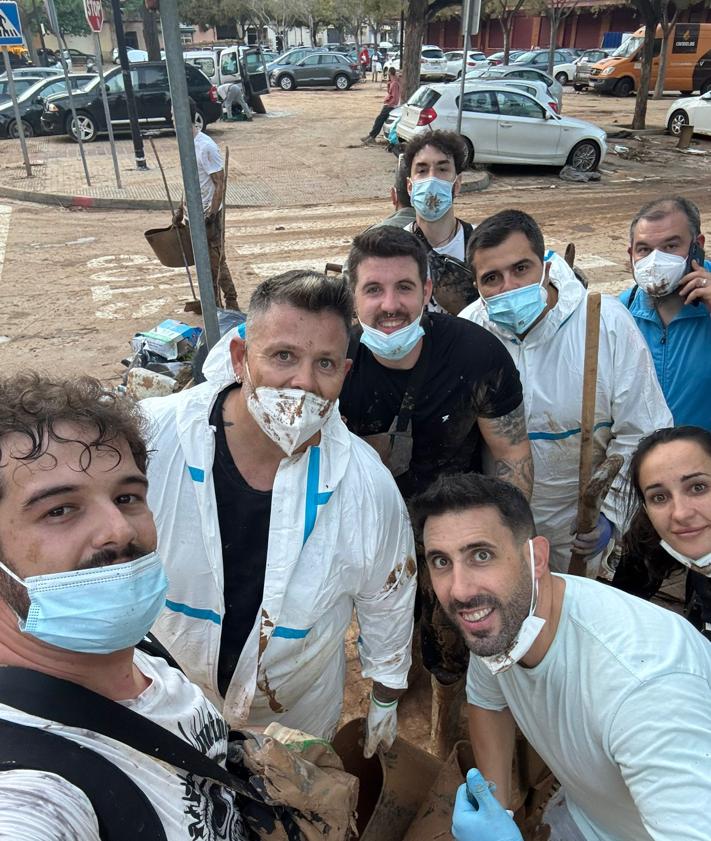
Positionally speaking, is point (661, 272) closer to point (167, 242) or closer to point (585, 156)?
point (167, 242)

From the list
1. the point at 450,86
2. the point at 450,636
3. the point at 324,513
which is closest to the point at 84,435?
the point at 324,513

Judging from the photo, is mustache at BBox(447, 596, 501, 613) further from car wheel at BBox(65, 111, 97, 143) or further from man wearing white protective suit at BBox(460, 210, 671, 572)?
car wheel at BBox(65, 111, 97, 143)

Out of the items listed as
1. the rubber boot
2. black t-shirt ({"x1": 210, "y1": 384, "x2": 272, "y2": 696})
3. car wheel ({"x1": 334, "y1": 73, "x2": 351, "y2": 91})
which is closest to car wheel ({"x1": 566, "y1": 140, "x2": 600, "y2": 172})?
the rubber boot

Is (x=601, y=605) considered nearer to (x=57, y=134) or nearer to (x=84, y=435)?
(x=84, y=435)

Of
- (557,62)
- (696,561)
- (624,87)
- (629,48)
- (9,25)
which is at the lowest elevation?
(696,561)

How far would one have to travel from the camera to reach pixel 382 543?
2.04m

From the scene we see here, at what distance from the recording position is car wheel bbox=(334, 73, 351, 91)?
3350 cm

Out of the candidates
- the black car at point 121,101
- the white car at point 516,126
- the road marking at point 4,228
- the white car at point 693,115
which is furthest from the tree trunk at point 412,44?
the road marking at point 4,228

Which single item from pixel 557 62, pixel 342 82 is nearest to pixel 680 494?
pixel 342 82

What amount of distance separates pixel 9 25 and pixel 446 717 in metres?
13.6

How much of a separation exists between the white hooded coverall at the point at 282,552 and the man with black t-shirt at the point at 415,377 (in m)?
0.47

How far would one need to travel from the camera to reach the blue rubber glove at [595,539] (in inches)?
112

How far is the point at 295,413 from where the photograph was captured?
1909 millimetres

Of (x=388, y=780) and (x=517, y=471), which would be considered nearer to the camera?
(x=388, y=780)
